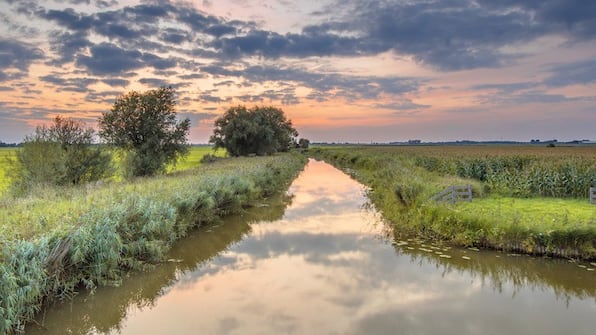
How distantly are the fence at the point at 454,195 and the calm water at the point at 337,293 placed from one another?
2981mm

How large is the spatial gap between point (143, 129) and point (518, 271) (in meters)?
23.9

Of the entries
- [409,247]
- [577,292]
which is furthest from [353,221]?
[577,292]

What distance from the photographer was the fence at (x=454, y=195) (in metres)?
14.8

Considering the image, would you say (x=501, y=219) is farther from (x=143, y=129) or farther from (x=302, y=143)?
(x=302, y=143)

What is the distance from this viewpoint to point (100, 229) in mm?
8203

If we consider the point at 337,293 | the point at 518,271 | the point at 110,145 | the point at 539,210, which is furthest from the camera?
the point at 110,145

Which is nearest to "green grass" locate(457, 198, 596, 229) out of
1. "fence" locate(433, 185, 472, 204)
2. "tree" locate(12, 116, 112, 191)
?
"fence" locate(433, 185, 472, 204)

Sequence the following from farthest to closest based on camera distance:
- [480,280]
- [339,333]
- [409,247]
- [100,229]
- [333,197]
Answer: [333,197] → [409,247] → [480,280] → [100,229] → [339,333]

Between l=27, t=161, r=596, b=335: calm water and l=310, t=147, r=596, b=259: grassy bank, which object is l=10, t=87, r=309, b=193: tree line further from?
l=310, t=147, r=596, b=259: grassy bank

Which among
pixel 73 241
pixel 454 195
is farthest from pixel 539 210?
pixel 73 241

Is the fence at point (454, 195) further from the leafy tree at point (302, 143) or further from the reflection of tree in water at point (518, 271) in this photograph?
the leafy tree at point (302, 143)

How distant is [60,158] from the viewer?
57.9ft

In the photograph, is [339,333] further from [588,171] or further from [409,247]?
[588,171]

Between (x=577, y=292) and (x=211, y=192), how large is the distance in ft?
37.7
